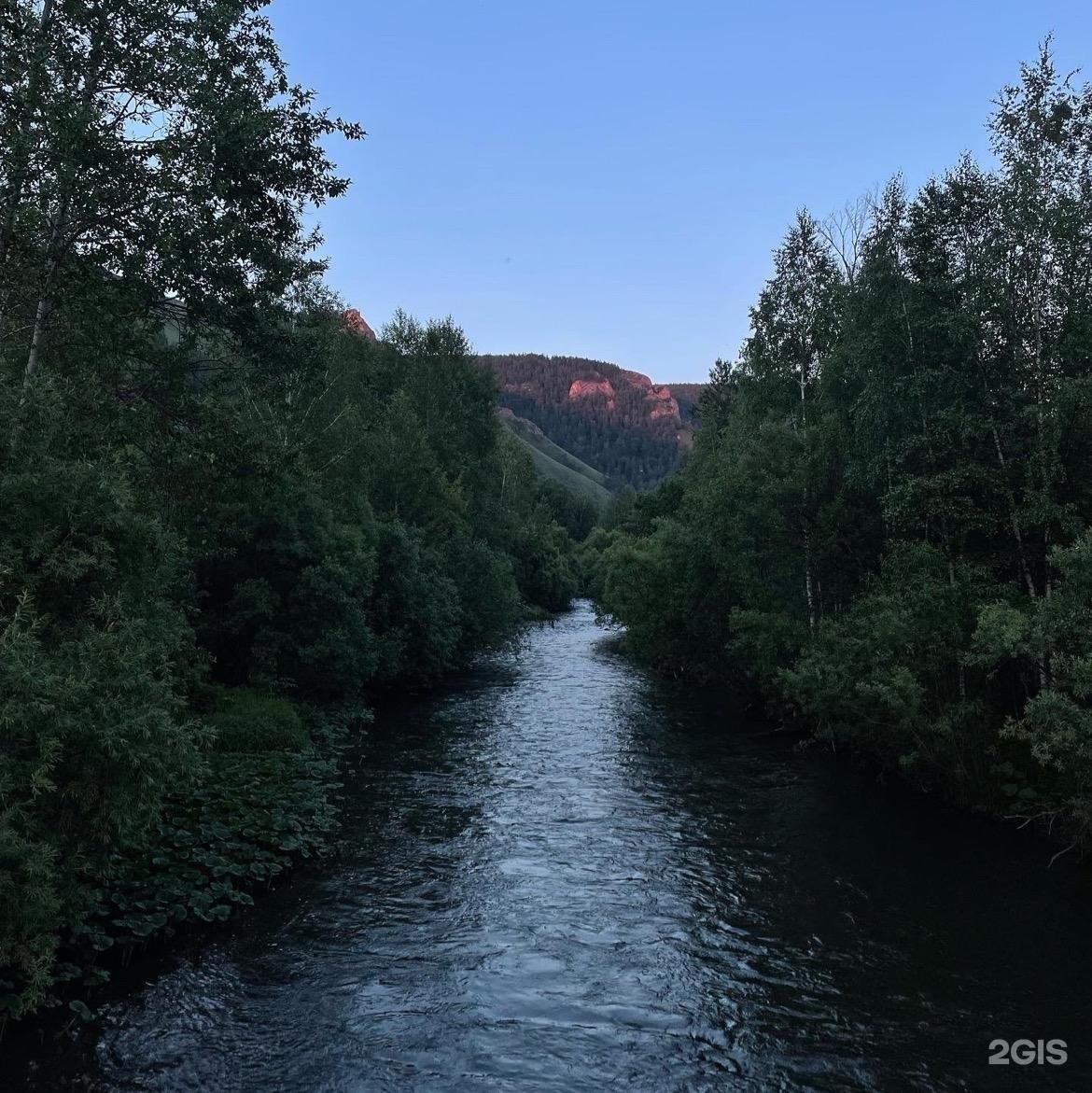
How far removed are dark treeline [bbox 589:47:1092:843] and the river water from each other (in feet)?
8.73

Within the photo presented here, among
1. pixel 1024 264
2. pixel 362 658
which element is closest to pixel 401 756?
pixel 362 658

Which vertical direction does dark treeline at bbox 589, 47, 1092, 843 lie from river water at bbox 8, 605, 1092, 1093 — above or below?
above

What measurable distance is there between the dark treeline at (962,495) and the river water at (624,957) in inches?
105

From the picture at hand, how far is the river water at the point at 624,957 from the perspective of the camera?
1084cm

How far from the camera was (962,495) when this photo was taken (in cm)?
2409

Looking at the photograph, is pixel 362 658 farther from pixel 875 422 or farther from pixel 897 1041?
pixel 897 1041

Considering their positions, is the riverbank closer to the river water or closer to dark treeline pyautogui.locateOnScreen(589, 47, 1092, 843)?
the river water

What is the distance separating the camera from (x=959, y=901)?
16.4 m

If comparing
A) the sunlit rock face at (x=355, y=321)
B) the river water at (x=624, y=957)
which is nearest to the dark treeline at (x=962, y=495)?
the river water at (x=624, y=957)

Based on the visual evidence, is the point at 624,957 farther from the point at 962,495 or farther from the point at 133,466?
the point at 962,495

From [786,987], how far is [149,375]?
16757 millimetres

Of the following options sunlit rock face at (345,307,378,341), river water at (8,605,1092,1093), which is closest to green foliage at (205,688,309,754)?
river water at (8,605,1092,1093)

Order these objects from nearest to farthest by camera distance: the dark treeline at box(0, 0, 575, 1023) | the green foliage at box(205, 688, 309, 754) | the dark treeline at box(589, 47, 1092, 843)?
the dark treeline at box(0, 0, 575, 1023), the dark treeline at box(589, 47, 1092, 843), the green foliage at box(205, 688, 309, 754)

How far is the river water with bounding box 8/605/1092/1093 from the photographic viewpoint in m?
10.8
